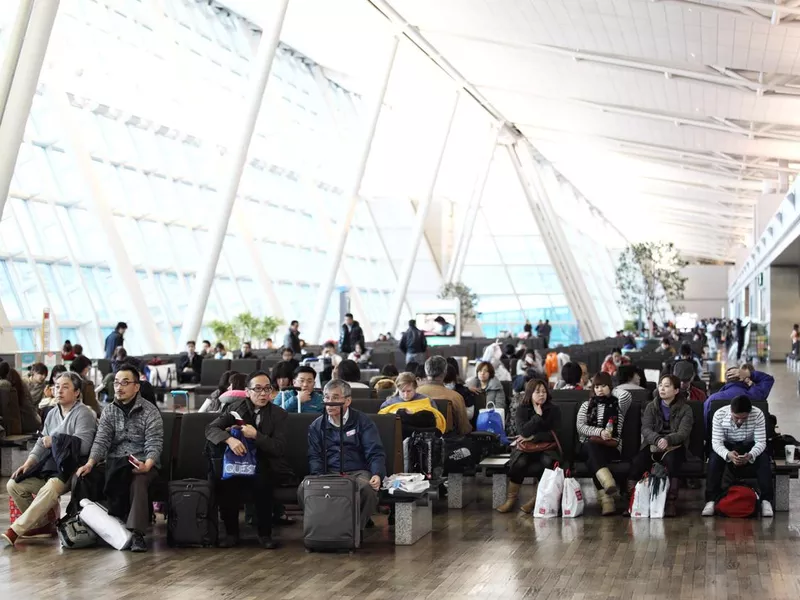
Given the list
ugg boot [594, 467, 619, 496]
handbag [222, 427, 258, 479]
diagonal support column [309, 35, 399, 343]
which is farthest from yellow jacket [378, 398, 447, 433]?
diagonal support column [309, 35, 399, 343]

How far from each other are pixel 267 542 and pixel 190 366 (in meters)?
12.6

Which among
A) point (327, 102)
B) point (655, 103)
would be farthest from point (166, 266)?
point (327, 102)

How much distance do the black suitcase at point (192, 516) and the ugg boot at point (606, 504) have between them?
3.21 metres

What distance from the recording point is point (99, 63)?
26.2 meters

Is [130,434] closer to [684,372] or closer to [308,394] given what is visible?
[308,394]

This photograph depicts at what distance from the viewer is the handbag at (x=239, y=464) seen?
26.2 ft

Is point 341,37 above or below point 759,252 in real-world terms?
above

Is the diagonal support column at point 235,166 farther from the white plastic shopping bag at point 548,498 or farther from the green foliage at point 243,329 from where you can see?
the white plastic shopping bag at point 548,498

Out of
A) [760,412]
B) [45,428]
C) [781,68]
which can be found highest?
[781,68]

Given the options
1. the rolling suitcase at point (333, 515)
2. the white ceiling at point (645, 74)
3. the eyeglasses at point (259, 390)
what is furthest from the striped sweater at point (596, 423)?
the white ceiling at point (645, 74)

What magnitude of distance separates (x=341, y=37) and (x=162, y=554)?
26505 millimetres

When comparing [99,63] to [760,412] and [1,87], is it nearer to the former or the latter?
[1,87]

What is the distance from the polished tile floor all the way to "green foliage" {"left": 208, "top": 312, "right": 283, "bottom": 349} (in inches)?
806

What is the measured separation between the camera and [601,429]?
9500mm
